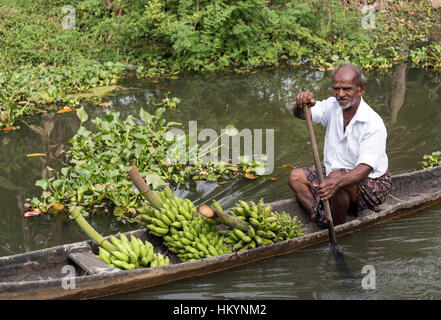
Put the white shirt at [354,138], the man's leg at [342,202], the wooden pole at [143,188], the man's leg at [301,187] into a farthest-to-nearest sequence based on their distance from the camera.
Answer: the man's leg at [301,187], the man's leg at [342,202], the white shirt at [354,138], the wooden pole at [143,188]

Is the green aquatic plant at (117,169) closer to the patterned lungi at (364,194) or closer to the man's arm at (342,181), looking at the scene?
the patterned lungi at (364,194)

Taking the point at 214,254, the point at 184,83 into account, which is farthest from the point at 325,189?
the point at 184,83

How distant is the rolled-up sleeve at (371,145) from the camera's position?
4.43m

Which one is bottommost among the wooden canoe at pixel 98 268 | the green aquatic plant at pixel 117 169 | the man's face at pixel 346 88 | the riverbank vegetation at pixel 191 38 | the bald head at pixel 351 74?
the wooden canoe at pixel 98 268

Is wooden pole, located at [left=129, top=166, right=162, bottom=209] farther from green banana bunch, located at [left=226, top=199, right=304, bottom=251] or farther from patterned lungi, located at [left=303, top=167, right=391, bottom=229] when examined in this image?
patterned lungi, located at [left=303, top=167, right=391, bottom=229]

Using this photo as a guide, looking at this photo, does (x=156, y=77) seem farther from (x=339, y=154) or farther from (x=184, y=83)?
(x=339, y=154)

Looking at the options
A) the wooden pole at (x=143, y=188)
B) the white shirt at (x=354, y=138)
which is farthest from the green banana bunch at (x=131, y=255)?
the white shirt at (x=354, y=138)

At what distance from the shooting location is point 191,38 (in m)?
11.1

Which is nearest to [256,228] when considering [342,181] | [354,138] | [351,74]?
[342,181]

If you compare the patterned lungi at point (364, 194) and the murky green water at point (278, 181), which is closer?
the murky green water at point (278, 181)

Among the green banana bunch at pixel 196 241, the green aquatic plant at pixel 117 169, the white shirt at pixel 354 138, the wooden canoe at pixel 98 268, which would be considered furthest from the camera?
the green aquatic plant at pixel 117 169

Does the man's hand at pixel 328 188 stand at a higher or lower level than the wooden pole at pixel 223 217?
higher

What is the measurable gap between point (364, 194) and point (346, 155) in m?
0.37

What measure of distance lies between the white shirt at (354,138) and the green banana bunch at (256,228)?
715mm
